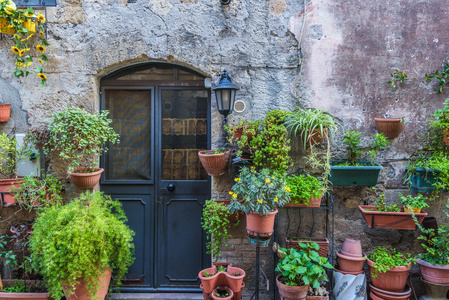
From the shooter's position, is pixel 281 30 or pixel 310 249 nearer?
pixel 310 249

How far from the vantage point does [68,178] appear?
3381 millimetres

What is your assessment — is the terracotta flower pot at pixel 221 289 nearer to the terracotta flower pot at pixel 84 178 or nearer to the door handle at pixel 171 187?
the door handle at pixel 171 187

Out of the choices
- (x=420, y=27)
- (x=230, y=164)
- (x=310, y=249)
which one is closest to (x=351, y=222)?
(x=310, y=249)

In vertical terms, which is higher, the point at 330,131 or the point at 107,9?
the point at 107,9

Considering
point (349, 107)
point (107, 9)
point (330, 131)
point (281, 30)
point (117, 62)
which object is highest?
point (107, 9)

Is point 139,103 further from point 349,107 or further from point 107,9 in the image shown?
point 349,107

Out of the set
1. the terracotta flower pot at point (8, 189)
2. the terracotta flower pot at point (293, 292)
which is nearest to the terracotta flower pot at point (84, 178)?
the terracotta flower pot at point (8, 189)

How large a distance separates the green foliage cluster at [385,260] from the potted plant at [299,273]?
24.0 inches

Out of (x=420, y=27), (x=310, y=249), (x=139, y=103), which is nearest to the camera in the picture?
(x=310, y=249)

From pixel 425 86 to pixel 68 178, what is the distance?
164 inches

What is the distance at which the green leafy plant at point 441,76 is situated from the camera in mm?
3225

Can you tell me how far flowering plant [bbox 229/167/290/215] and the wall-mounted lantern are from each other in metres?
0.74

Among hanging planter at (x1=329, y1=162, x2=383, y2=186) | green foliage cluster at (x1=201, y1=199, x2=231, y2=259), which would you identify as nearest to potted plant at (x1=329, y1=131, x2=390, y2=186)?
hanging planter at (x1=329, y1=162, x2=383, y2=186)

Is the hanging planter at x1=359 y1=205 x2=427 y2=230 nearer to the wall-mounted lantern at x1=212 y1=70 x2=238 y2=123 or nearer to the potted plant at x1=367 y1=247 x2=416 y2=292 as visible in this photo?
the potted plant at x1=367 y1=247 x2=416 y2=292
